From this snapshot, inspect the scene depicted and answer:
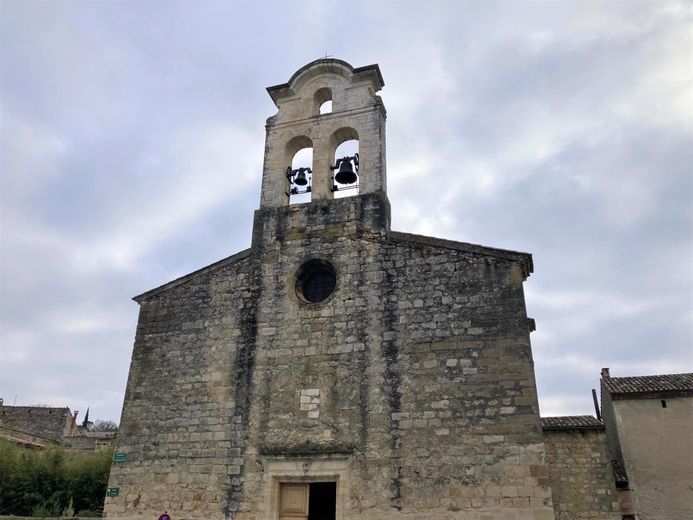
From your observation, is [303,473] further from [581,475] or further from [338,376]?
[581,475]

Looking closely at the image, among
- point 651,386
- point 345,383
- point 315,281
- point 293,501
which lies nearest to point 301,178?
point 315,281

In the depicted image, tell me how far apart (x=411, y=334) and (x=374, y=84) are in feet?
18.1

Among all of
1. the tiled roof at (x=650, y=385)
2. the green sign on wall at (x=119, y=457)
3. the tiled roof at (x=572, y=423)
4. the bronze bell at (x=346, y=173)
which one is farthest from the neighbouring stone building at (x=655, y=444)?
the green sign on wall at (x=119, y=457)

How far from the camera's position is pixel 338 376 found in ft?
30.7

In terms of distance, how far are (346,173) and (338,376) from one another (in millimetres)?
4245

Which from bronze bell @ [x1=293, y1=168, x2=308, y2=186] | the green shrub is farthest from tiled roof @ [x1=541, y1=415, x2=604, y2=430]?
the green shrub

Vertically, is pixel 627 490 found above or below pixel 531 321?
below

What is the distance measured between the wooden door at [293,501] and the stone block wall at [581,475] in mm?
6281

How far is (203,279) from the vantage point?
1103 cm

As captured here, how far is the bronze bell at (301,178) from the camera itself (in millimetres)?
11672

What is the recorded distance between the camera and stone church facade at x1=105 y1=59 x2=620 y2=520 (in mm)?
8367

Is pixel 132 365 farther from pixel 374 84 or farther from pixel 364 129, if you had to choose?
pixel 374 84

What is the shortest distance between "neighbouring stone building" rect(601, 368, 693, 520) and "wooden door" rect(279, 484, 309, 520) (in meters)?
10.5

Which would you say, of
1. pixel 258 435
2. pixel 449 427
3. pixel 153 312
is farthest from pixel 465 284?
pixel 153 312
